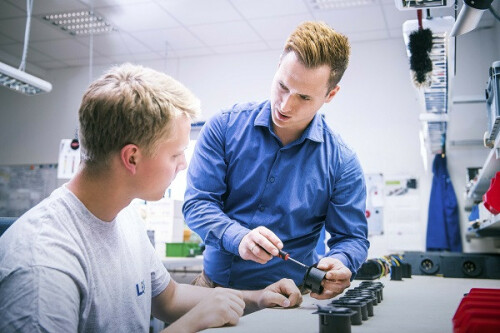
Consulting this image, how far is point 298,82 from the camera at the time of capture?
139 cm

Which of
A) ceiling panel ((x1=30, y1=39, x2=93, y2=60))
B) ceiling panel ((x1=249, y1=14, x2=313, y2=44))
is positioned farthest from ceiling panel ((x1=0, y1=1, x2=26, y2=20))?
ceiling panel ((x1=249, y1=14, x2=313, y2=44))

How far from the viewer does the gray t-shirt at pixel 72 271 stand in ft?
2.43

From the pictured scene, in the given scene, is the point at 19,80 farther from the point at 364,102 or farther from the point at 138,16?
the point at 364,102

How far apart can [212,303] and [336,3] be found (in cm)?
375

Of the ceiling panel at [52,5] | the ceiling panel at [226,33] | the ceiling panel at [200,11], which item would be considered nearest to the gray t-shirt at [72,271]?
the ceiling panel at [200,11]

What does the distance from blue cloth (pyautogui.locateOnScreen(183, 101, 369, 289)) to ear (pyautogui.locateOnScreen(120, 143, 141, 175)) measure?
38cm

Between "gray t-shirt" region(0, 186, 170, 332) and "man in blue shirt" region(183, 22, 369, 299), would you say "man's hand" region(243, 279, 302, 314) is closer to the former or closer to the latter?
"man in blue shirt" region(183, 22, 369, 299)

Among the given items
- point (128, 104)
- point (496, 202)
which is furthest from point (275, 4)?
point (128, 104)

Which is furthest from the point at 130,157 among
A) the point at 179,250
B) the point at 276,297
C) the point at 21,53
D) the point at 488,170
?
the point at 21,53

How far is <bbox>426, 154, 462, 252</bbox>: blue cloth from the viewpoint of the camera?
4348 mm

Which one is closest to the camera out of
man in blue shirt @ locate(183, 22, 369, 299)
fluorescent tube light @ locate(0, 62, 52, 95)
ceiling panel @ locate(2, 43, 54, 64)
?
man in blue shirt @ locate(183, 22, 369, 299)

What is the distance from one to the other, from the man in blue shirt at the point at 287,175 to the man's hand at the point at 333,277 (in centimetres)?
11

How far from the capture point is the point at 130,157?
1019 millimetres

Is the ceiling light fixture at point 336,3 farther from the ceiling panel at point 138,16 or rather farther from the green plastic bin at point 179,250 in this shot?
the green plastic bin at point 179,250
